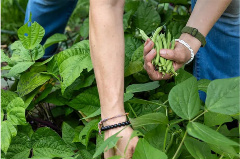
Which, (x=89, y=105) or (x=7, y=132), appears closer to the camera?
(x=7, y=132)

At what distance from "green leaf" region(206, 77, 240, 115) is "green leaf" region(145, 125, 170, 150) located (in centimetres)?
19

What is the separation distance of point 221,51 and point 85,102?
75 cm

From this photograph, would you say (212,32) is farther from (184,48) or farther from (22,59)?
(22,59)

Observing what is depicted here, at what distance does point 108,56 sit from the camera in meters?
0.92

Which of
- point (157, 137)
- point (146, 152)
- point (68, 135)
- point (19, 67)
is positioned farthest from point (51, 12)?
point (146, 152)

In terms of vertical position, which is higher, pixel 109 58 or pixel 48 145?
pixel 109 58

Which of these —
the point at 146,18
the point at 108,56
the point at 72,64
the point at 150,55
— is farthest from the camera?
the point at 146,18

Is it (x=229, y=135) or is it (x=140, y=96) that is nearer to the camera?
(x=229, y=135)

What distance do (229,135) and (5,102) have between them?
33.0 inches

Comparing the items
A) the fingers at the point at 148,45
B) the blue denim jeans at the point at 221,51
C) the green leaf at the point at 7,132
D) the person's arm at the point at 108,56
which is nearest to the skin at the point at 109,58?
the person's arm at the point at 108,56

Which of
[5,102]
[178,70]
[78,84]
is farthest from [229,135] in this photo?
[5,102]

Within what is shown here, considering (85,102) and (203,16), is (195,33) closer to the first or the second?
(203,16)

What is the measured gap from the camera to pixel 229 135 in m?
0.99

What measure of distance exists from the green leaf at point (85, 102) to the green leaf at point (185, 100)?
50 centimetres
